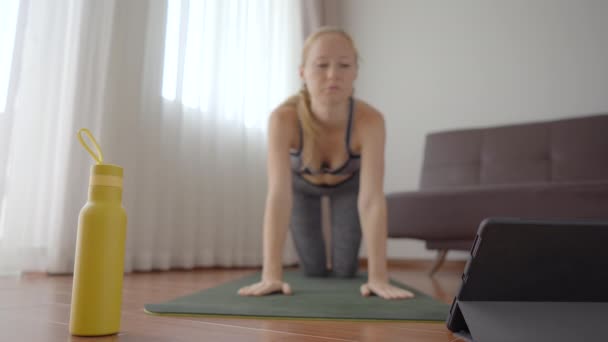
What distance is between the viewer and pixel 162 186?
1882 millimetres

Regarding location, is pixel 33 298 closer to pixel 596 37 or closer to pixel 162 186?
pixel 162 186

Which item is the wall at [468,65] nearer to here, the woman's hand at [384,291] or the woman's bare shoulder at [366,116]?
the woman's bare shoulder at [366,116]

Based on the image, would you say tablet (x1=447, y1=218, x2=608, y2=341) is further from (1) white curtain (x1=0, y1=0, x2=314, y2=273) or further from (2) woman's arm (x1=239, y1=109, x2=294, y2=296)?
(1) white curtain (x1=0, y1=0, x2=314, y2=273)

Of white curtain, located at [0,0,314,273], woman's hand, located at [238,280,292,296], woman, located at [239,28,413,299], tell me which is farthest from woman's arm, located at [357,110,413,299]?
white curtain, located at [0,0,314,273]

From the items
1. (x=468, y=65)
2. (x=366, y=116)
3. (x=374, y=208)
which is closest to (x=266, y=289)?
(x=374, y=208)

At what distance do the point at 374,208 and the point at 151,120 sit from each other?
109 cm

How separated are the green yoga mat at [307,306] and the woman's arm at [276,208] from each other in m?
0.05

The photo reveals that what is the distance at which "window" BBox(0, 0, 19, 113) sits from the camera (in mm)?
1310

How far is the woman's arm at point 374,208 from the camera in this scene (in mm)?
1110

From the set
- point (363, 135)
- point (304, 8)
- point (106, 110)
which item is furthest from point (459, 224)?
point (304, 8)

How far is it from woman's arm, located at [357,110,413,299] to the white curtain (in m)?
0.94

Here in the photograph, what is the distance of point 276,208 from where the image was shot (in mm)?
1172

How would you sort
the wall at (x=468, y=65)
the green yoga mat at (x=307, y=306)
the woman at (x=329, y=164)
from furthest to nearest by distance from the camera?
1. the wall at (x=468, y=65)
2. the woman at (x=329, y=164)
3. the green yoga mat at (x=307, y=306)

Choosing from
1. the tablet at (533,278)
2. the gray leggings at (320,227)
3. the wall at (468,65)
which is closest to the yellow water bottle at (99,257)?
the tablet at (533,278)
